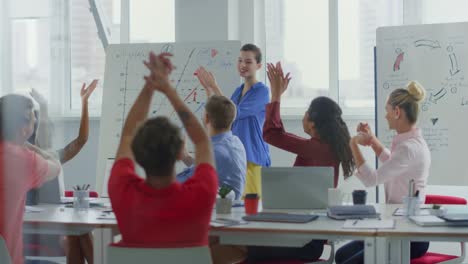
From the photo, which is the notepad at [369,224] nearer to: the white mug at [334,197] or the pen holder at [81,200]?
the white mug at [334,197]

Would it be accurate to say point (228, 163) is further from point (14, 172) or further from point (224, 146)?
point (14, 172)

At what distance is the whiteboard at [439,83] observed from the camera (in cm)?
480

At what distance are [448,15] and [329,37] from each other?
0.91 m

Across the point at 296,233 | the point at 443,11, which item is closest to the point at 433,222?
the point at 296,233

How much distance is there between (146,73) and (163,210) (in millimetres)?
3383

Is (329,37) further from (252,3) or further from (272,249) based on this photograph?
(272,249)

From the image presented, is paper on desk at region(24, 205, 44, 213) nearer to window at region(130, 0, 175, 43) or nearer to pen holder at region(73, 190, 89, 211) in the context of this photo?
pen holder at region(73, 190, 89, 211)

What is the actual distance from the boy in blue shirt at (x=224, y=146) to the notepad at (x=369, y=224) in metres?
0.76

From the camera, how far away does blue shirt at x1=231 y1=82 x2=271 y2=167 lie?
4.65m

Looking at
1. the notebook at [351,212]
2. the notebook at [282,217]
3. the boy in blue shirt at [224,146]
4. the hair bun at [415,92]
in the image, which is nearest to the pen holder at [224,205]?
the notebook at [282,217]

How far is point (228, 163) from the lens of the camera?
3.46 m

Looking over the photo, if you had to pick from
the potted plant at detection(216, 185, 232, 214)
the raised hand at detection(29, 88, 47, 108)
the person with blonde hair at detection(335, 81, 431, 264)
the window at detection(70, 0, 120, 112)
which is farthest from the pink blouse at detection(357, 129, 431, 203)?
the window at detection(70, 0, 120, 112)

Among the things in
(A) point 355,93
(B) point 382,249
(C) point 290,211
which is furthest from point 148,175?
(A) point 355,93

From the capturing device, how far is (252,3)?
5859 mm
